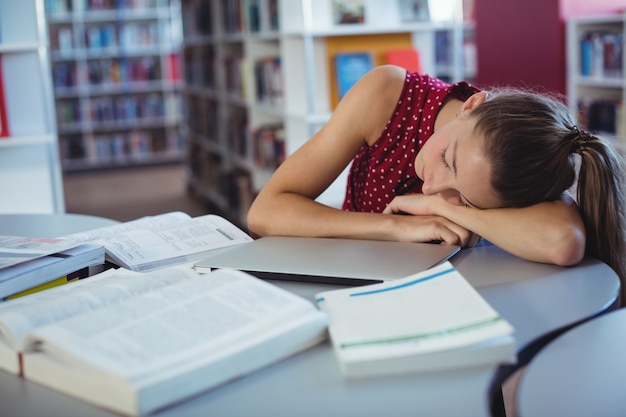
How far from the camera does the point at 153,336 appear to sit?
0.76 metres

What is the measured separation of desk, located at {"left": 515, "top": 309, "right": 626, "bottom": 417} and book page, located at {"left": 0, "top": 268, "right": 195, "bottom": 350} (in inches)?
18.0

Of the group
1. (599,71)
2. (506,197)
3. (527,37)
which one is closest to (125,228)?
(506,197)

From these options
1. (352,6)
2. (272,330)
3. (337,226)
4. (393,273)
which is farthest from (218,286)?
(352,6)

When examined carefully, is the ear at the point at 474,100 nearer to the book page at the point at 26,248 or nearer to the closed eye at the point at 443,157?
the closed eye at the point at 443,157

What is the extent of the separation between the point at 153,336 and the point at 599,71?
3984 mm

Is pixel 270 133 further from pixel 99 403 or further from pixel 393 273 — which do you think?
pixel 99 403

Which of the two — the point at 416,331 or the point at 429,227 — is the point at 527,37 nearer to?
the point at 429,227

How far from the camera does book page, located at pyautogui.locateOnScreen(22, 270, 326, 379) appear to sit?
0.72 meters

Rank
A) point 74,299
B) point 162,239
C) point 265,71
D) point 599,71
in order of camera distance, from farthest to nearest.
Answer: point 599,71 → point 265,71 → point 162,239 → point 74,299

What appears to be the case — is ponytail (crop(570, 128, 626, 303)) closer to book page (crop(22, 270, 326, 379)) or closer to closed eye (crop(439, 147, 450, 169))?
closed eye (crop(439, 147, 450, 169))

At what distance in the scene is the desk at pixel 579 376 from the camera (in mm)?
684

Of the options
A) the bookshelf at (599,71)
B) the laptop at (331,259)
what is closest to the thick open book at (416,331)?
the laptop at (331,259)

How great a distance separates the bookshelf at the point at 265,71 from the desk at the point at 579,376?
6.30ft

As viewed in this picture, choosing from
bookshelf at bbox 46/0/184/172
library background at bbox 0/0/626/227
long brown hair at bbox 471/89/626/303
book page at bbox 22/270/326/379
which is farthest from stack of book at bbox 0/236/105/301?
bookshelf at bbox 46/0/184/172
